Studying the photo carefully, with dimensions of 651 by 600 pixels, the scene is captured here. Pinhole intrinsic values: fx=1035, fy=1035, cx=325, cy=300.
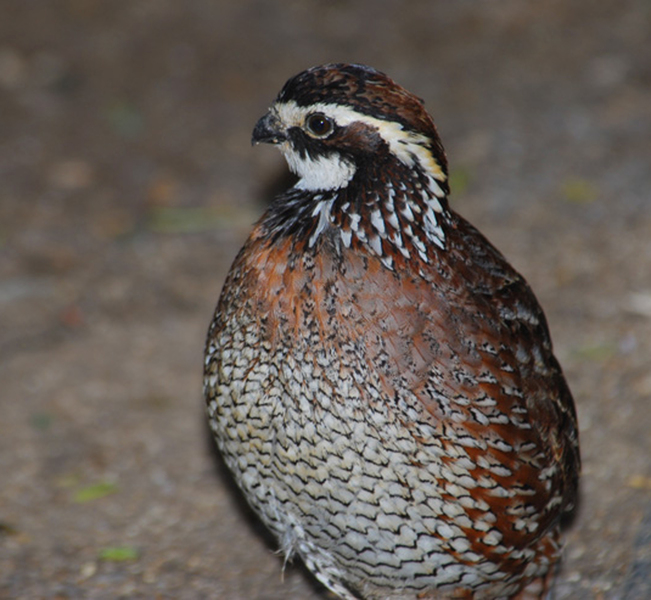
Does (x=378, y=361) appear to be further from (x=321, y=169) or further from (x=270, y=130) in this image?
(x=270, y=130)

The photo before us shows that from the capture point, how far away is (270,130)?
3998 millimetres

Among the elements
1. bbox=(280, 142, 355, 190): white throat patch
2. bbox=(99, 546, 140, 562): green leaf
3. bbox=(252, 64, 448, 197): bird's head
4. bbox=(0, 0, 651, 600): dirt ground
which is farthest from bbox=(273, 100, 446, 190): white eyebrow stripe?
bbox=(99, 546, 140, 562): green leaf

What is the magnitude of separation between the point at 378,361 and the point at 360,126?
2.77ft

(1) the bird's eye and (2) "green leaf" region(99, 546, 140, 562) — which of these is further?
(2) "green leaf" region(99, 546, 140, 562)

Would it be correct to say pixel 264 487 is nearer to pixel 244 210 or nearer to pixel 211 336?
pixel 211 336

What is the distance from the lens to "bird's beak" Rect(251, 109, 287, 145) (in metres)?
3.98

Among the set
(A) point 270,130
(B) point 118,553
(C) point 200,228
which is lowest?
(B) point 118,553

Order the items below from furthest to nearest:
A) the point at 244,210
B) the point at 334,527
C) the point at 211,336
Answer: the point at 244,210 → the point at 211,336 → the point at 334,527

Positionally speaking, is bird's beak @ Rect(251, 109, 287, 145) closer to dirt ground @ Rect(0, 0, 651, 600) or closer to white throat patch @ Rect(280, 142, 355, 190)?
white throat patch @ Rect(280, 142, 355, 190)

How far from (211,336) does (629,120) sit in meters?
5.55

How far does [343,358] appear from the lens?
375cm

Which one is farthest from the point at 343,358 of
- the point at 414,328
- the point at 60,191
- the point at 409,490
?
the point at 60,191

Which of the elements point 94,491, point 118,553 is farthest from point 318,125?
point 94,491

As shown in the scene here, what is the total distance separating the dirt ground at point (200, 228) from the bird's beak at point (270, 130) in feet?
7.26
